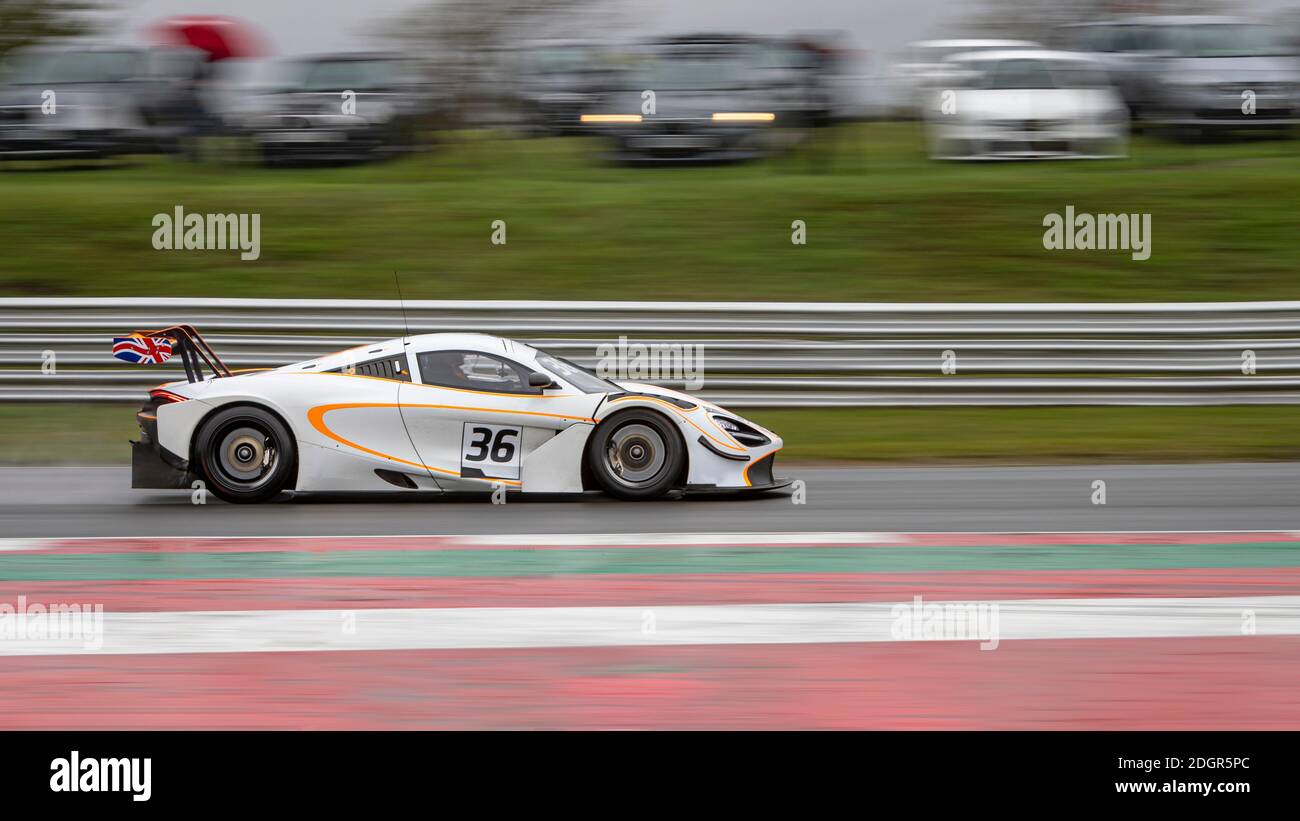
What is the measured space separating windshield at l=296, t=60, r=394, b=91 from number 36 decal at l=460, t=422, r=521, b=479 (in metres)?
8.94

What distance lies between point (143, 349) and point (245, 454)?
2.71 feet

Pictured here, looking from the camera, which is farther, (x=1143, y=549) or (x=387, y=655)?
(x=1143, y=549)

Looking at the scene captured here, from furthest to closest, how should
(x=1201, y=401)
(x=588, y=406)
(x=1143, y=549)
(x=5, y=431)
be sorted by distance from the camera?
(x=1201, y=401), (x=5, y=431), (x=588, y=406), (x=1143, y=549)

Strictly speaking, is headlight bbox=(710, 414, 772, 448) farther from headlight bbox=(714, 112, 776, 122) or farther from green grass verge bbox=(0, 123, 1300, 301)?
headlight bbox=(714, 112, 776, 122)

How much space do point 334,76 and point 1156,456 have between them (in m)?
9.99

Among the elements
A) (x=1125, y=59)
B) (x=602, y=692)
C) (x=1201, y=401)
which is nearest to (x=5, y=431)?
(x=602, y=692)

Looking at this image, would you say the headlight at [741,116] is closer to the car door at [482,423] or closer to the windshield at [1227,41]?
the windshield at [1227,41]

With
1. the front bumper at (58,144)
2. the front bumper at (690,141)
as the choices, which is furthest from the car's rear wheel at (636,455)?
the front bumper at (58,144)

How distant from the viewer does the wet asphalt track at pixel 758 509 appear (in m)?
7.85

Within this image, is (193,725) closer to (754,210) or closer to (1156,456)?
(1156,456)

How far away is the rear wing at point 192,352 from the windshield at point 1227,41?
493 inches

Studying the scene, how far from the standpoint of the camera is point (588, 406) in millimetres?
8477

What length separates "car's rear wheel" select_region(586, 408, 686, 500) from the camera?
8.51 meters

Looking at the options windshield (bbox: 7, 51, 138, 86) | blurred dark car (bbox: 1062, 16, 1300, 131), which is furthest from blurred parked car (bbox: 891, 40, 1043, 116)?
windshield (bbox: 7, 51, 138, 86)
